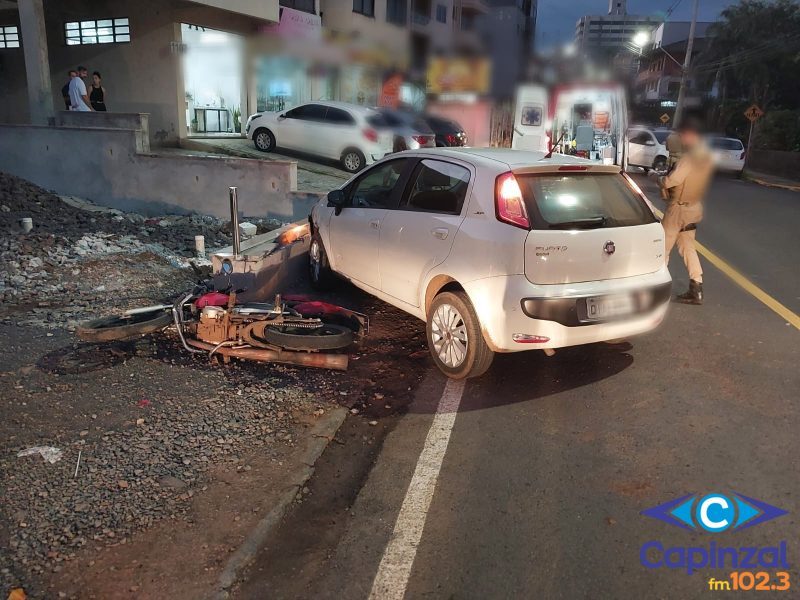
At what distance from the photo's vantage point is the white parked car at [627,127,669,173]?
24067 mm

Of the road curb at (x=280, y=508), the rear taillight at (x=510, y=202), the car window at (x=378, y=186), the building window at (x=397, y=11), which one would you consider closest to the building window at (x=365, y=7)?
the building window at (x=397, y=11)

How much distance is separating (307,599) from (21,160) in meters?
12.9

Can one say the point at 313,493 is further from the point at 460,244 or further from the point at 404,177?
the point at 404,177

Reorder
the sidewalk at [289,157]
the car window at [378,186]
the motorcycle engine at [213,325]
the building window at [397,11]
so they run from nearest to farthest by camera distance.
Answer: the motorcycle engine at [213,325] → the car window at [378,186] → the sidewalk at [289,157] → the building window at [397,11]

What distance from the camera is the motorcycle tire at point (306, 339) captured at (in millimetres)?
4941

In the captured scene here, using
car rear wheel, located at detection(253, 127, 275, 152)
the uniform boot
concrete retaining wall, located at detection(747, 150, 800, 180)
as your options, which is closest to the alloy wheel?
the uniform boot

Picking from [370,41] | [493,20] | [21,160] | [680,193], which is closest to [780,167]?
[370,41]

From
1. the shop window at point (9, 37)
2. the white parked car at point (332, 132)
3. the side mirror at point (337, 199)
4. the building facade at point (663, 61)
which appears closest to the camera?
the side mirror at point (337, 199)

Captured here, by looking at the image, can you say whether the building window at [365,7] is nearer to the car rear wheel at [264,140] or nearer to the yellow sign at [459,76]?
the yellow sign at [459,76]

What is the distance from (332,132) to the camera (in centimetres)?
1589

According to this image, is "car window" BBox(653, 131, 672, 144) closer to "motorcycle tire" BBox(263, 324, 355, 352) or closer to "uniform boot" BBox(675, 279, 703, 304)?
"uniform boot" BBox(675, 279, 703, 304)

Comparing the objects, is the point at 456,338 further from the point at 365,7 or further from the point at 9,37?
the point at 365,7

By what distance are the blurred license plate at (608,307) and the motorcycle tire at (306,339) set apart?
1829 mm

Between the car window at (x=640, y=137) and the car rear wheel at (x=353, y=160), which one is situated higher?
the car window at (x=640, y=137)
